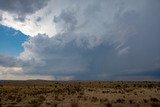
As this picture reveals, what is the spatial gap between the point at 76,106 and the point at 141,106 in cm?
791

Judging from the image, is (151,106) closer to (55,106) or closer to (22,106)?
(55,106)

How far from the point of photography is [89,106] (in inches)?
1284

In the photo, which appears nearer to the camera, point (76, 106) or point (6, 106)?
point (76, 106)

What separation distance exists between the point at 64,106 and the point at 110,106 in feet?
18.1

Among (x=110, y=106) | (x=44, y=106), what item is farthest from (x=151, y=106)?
(x=44, y=106)

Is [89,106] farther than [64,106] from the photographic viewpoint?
No

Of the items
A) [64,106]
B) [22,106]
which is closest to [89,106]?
[64,106]

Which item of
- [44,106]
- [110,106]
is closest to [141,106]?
[110,106]

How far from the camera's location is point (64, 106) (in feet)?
115

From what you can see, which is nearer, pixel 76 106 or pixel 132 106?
pixel 76 106

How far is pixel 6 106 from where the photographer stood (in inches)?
1427

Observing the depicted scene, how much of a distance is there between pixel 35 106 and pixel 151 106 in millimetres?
13192

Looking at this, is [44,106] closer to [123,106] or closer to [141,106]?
[123,106]

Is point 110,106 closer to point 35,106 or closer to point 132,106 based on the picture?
point 132,106
